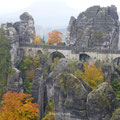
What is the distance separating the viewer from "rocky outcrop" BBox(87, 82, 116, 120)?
14305mm

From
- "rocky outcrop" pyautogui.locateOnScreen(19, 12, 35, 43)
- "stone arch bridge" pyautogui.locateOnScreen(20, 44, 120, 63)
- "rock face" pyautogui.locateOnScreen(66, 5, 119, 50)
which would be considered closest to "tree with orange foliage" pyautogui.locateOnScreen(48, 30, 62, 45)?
"rock face" pyautogui.locateOnScreen(66, 5, 119, 50)

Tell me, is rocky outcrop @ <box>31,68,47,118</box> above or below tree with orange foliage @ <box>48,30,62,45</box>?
below

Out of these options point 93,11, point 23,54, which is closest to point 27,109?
point 23,54

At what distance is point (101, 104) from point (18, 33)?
1539 inches

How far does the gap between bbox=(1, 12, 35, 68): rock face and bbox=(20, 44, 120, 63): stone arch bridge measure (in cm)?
245

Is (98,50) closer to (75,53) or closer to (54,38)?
(75,53)

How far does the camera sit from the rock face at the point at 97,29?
44.8 m

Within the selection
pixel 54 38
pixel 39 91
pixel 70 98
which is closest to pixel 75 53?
pixel 54 38

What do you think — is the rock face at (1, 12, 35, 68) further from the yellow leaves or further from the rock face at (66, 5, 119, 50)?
the yellow leaves

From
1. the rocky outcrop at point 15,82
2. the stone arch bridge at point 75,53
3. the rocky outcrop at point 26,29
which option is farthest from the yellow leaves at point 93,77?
the rocky outcrop at point 26,29

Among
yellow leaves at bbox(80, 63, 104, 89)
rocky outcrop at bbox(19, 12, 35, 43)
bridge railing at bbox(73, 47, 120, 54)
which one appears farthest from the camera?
rocky outcrop at bbox(19, 12, 35, 43)

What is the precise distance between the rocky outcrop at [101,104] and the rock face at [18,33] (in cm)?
3177

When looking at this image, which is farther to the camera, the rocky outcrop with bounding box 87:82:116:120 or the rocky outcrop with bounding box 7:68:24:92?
the rocky outcrop with bounding box 7:68:24:92

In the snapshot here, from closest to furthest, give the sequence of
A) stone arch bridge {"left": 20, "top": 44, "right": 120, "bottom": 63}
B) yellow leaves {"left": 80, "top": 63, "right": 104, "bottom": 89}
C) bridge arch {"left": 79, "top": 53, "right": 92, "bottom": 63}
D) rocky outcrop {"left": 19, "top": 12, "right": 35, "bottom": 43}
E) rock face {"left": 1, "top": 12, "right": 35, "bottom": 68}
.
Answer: yellow leaves {"left": 80, "top": 63, "right": 104, "bottom": 89} < stone arch bridge {"left": 20, "top": 44, "right": 120, "bottom": 63} < bridge arch {"left": 79, "top": 53, "right": 92, "bottom": 63} < rock face {"left": 1, "top": 12, "right": 35, "bottom": 68} < rocky outcrop {"left": 19, "top": 12, "right": 35, "bottom": 43}
